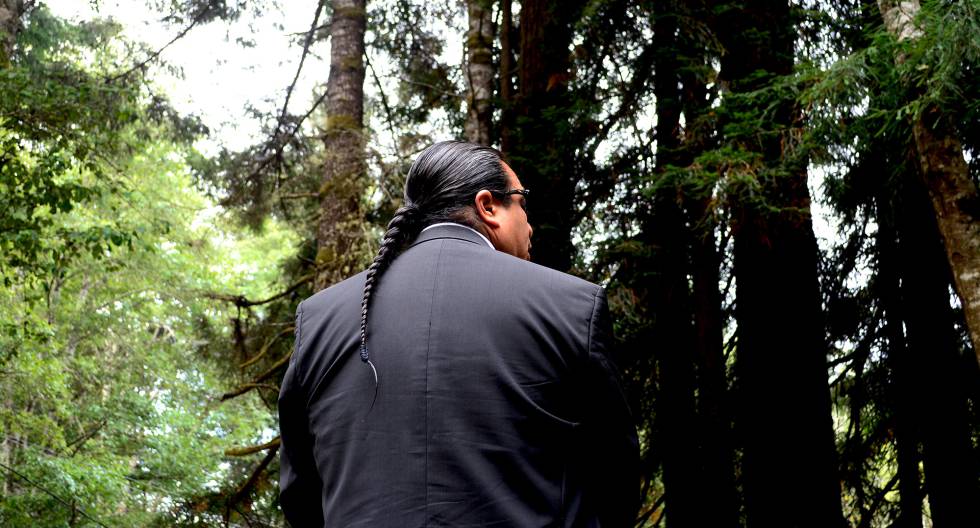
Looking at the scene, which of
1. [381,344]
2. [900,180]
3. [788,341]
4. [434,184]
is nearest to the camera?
[381,344]

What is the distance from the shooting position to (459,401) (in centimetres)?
170

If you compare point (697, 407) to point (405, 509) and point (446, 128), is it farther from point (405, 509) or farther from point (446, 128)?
point (405, 509)

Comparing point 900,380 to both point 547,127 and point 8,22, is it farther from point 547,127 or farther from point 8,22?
point 8,22

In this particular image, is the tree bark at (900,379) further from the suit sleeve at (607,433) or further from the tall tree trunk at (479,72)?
the suit sleeve at (607,433)

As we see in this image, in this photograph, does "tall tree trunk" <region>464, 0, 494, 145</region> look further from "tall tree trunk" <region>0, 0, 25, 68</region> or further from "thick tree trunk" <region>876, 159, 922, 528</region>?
"tall tree trunk" <region>0, 0, 25, 68</region>

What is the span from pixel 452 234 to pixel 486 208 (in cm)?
11

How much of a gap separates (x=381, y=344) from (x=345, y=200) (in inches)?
264

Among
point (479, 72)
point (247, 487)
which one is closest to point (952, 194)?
point (479, 72)

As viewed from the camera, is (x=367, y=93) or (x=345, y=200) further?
(x=367, y=93)

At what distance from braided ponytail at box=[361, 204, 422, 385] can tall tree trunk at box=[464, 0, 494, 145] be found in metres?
6.66

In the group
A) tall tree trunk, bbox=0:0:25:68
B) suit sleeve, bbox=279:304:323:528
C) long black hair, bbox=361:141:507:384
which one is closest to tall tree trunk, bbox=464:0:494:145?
tall tree trunk, bbox=0:0:25:68

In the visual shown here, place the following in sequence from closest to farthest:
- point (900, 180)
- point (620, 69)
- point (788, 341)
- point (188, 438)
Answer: point (900, 180) → point (788, 341) → point (620, 69) → point (188, 438)

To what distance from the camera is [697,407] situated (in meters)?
9.54

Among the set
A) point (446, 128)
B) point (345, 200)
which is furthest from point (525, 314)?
point (446, 128)
